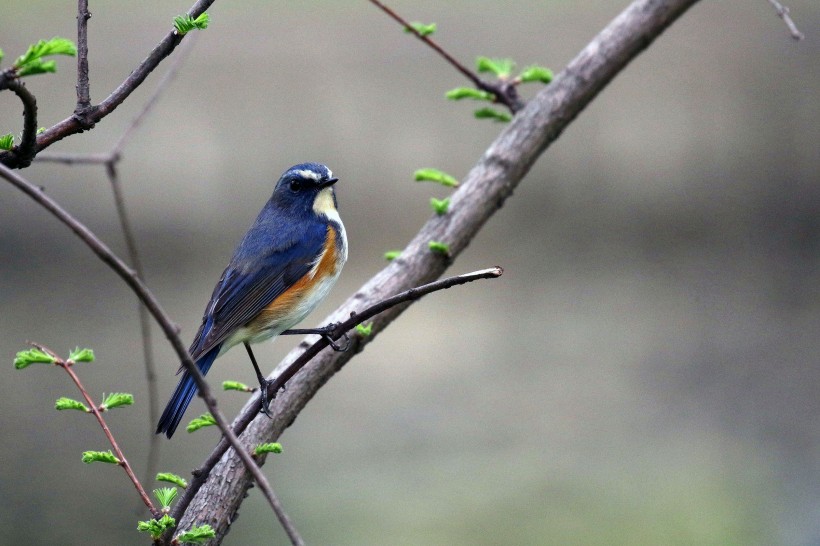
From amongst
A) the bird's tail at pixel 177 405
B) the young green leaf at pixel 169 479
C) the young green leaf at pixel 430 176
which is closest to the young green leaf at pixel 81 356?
the young green leaf at pixel 169 479

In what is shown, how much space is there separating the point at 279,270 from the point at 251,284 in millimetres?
128

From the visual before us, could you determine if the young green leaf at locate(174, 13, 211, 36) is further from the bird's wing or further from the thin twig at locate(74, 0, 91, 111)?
the bird's wing

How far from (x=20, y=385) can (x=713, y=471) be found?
18.0ft

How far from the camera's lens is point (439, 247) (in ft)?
10.4

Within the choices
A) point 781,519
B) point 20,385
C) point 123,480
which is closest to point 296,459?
point 123,480

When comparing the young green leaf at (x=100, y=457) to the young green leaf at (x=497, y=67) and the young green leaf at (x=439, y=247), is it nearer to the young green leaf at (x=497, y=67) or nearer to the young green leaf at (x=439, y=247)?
the young green leaf at (x=439, y=247)

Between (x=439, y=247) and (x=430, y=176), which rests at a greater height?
(x=430, y=176)

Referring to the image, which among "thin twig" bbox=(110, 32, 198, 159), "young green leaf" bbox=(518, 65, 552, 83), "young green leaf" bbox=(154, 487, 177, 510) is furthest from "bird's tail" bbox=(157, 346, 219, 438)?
"young green leaf" bbox=(518, 65, 552, 83)

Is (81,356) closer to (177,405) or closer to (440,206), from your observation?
(177,405)

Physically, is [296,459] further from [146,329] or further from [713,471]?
[146,329]

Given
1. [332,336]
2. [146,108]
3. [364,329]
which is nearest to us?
[332,336]

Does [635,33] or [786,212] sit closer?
[635,33]

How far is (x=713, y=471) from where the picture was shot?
6684 mm

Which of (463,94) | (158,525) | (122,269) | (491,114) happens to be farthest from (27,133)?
(491,114)
